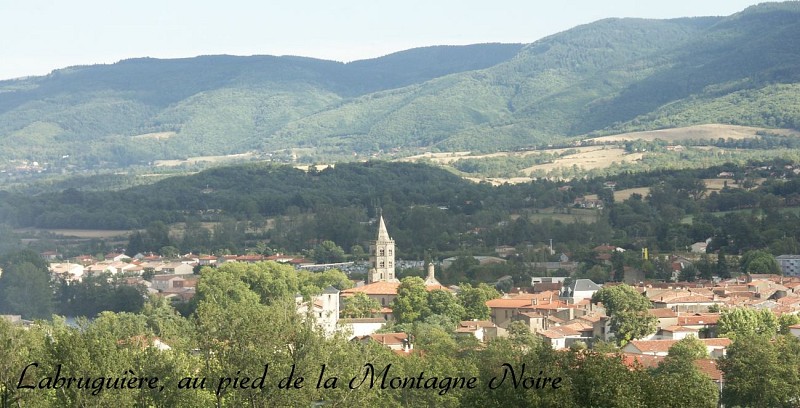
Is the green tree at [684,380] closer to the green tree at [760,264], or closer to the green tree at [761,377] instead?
the green tree at [761,377]

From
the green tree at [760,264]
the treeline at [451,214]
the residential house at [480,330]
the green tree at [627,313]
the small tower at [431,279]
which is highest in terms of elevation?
the green tree at [627,313]

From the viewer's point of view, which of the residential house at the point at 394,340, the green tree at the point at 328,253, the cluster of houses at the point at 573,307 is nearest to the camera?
the residential house at the point at 394,340

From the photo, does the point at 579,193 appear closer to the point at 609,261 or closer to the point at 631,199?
the point at 631,199

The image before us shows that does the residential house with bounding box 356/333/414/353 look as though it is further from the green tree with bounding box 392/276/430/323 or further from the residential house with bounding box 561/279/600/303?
the residential house with bounding box 561/279/600/303

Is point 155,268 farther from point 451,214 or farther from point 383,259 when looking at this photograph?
point 451,214

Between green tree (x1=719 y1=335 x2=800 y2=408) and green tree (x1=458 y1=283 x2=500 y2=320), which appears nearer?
green tree (x1=719 y1=335 x2=800 y2=408)

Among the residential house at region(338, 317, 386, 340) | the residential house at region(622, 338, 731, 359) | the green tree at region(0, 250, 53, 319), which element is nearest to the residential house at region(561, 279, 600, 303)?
→ the residential house at region(338, 317, 386, 340)

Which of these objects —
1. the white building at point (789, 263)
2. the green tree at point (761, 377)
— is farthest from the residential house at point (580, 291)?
the green tree at point (761, 377)

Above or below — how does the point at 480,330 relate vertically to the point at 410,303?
above

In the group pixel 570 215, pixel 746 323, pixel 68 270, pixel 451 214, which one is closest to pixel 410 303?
pixel 746 323
